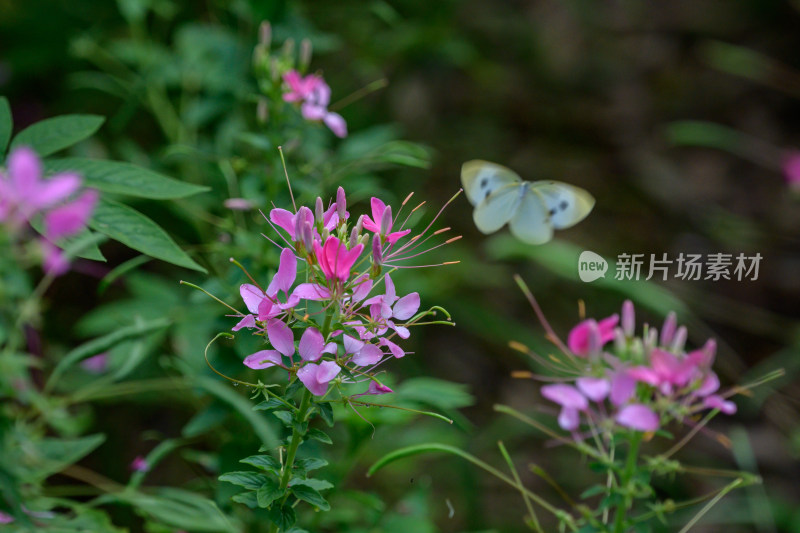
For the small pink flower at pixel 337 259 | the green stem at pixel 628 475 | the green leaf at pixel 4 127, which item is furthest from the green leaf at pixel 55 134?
the green stem at pixel 628 475

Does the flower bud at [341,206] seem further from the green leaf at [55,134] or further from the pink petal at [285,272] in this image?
the green leaf at [55,134]

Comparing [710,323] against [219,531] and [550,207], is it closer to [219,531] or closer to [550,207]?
[550,207]

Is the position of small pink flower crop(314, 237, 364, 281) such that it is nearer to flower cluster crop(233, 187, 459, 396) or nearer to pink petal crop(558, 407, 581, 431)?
flower cluster crop(233, 187, 459, 396)

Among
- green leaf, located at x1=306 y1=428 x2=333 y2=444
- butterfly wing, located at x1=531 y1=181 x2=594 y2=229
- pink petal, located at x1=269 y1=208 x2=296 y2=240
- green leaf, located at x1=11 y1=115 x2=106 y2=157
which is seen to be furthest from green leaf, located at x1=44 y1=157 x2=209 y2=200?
butterfly wing, located at x1=531 y1=181 x2=594 y2=229

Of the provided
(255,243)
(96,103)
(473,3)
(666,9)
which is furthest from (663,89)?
(255,243)

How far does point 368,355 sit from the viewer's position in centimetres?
45

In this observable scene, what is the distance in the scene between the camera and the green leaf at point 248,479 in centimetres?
46

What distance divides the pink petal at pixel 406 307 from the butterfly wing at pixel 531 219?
0.25 metres

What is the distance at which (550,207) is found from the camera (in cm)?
69

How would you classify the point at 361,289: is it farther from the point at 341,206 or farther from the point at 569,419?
the point at 569,419

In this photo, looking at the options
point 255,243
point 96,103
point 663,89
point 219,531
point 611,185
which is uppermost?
point 663,89

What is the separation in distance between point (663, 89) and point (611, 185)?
0.40 m

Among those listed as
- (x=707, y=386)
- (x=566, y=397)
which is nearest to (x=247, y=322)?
(x=566, y=397)

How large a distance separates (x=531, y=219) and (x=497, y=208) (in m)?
0.05
